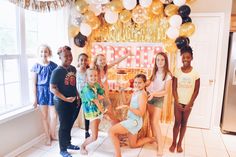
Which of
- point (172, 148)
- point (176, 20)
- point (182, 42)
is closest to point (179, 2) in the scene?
point (176, 20)

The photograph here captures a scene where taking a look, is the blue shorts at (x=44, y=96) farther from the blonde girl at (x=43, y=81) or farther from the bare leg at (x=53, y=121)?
the bare leg at (x=53, y=121)

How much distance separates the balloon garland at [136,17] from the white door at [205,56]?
629 millimetres

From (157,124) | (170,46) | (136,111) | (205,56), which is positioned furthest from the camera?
(205,56)

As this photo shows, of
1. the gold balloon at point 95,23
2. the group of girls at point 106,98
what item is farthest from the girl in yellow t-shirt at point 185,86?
the gold balloon at point 95,23

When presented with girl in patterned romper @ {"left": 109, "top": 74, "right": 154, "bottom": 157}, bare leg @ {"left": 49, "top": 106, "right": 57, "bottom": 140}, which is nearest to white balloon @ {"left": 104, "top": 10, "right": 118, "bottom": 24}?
girl in patterned romper @ {"left": 109, "top": 74, "right": 154, "bottom": 157}

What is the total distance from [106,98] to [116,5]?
5.01 feet

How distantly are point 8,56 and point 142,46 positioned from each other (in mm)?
2270

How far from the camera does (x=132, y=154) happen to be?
3.01 meters

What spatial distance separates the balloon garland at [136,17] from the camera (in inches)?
127

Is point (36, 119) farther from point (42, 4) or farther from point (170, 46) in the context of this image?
point (170, 46)

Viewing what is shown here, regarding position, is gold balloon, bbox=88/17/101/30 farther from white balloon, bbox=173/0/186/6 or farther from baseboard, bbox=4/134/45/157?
baseboard, bbox=4/134/45/157

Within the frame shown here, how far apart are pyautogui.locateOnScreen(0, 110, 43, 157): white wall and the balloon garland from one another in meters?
1.49

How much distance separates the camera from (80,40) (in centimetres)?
370

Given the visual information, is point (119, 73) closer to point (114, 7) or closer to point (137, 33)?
point (137, 33)
